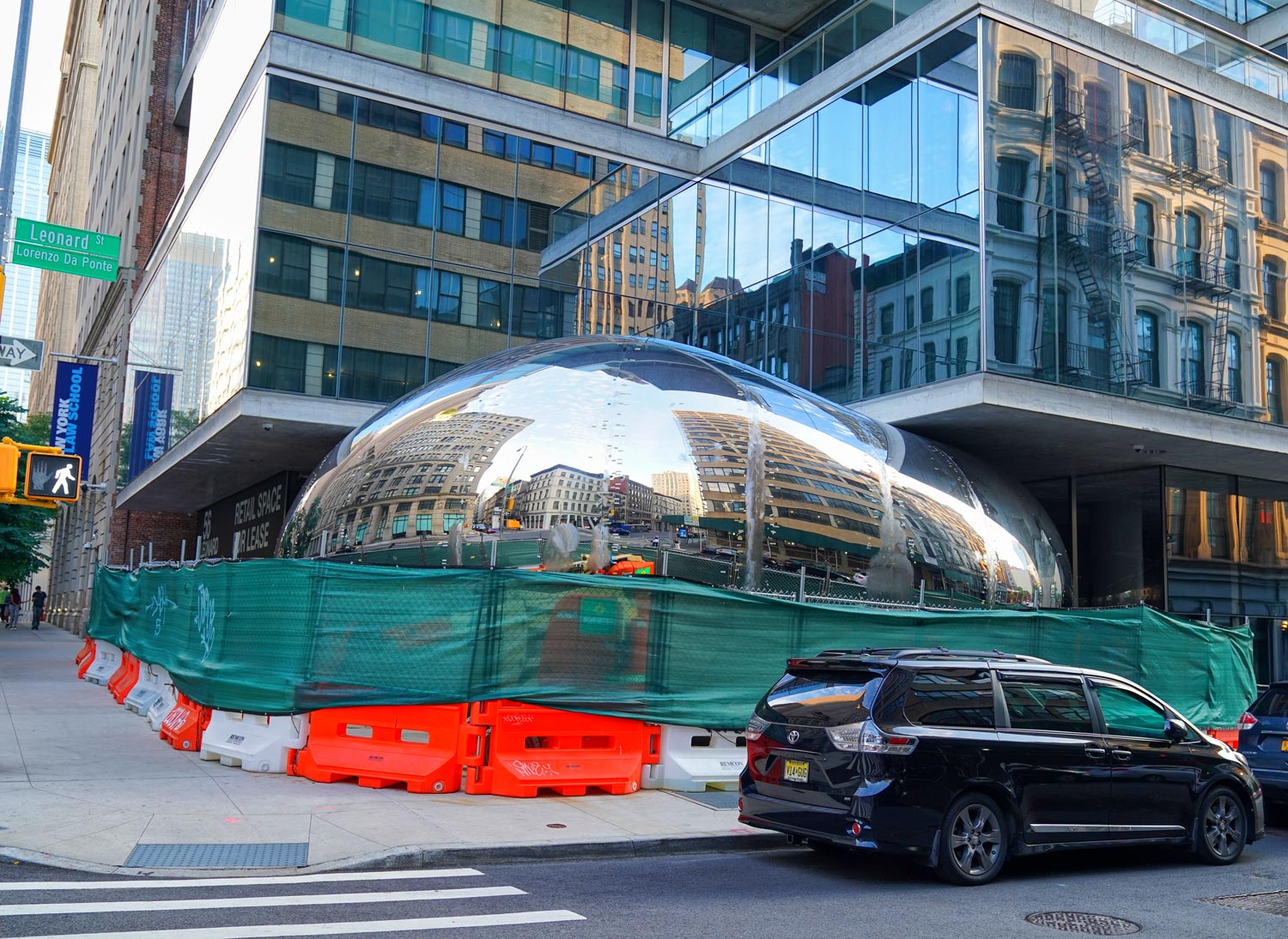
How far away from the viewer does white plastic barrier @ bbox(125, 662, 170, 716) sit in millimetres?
15703

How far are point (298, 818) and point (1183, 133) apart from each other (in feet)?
64.2

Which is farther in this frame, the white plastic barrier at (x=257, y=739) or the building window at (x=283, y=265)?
the building window at (x=283, y=265)

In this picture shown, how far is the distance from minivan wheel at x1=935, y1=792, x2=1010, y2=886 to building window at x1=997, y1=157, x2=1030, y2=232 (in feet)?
42.2

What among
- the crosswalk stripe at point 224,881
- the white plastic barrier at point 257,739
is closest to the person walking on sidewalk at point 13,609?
the white plastic barrier at point 257,739

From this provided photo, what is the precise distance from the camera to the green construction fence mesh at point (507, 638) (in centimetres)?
1048

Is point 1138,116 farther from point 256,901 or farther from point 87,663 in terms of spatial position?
point 87,663

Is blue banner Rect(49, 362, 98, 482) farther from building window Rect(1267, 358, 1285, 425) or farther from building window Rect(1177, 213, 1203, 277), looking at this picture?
building window Rect(1267, 358, 1285, 425)

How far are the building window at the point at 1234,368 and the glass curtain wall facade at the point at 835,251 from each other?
5966 mm

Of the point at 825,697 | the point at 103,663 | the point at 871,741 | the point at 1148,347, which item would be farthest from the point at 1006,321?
the point at 103,663

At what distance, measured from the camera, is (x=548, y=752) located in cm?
1054

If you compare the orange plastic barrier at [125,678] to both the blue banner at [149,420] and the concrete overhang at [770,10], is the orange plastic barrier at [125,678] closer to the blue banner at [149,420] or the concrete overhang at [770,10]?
the blue banner at [149,420]

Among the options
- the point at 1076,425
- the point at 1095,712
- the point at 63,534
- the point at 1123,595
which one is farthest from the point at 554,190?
the point at 63,534

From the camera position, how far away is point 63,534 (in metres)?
65.1

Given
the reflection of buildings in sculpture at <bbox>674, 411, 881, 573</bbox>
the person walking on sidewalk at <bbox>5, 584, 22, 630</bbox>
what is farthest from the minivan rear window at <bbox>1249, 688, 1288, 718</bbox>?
the person walking on sidewalk at <bbox>5, 584, 22, 630</bbox>
